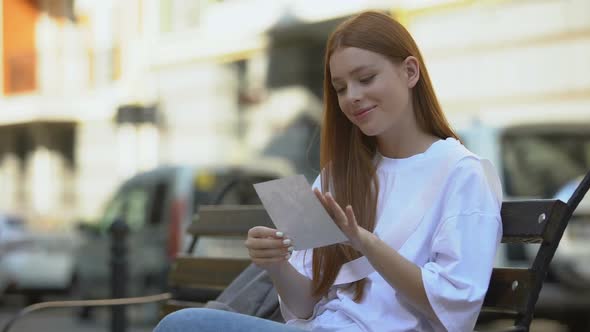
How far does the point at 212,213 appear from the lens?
3842 mm

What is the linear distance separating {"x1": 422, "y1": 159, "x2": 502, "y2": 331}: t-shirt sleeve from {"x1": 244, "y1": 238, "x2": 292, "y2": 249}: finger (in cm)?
33

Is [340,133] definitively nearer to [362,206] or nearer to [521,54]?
[362,206]

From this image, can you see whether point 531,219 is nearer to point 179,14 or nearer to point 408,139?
point 408,139

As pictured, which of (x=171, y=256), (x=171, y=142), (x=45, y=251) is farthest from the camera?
(x=171, y=142)

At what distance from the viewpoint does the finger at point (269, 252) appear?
2.41 m

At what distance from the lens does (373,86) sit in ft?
8.09

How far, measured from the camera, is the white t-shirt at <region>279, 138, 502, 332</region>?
2.26 meters

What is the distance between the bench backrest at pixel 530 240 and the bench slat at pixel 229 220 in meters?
1.06

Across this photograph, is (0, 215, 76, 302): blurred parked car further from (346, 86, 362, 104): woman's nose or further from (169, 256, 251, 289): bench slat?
(346, 86, 362, 104): woman's nose

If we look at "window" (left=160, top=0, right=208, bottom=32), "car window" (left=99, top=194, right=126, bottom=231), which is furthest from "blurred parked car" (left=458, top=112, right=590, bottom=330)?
"window" (left=160, top=0, right=208, bottom=32)

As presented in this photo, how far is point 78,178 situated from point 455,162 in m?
22.6

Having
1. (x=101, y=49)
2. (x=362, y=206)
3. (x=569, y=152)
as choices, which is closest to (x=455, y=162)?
(x=362, y=206)

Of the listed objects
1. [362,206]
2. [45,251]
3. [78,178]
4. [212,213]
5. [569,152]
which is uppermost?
[362,206]

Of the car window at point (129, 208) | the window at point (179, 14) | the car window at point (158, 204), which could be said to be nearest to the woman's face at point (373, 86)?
the car window at point (158, 204)
